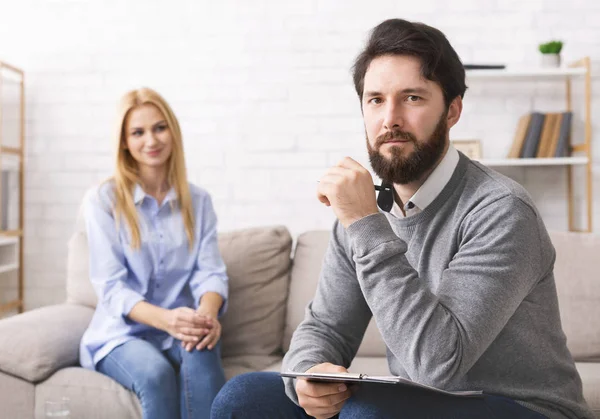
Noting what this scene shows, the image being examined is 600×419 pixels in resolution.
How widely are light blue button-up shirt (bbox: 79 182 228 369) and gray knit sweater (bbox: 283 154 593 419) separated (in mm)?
985

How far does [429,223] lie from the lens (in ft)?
4.93

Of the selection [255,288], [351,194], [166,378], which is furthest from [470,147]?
[351,194]

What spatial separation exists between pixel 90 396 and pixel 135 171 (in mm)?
782

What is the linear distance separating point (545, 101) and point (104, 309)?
2133mm

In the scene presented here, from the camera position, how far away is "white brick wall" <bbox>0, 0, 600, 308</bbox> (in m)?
3.39

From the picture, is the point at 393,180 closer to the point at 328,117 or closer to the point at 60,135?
the point at 328,117

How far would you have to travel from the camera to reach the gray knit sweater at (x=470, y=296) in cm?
129

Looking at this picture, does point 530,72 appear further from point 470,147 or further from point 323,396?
point 323,396

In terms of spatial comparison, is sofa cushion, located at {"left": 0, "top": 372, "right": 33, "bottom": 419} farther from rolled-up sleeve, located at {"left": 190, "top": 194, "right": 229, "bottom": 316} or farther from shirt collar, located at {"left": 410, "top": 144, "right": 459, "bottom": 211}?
shirt collar, located at {"left": 410, "top": 144, "right": 459, "bottom": 211}

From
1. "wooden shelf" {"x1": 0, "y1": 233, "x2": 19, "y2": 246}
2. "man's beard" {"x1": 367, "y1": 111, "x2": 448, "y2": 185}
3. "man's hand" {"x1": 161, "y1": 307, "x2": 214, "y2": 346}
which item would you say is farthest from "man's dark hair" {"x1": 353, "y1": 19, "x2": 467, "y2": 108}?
"wooden shelf" {"x1": 0, "y1": 233, "x2": 19, "y2": 246}

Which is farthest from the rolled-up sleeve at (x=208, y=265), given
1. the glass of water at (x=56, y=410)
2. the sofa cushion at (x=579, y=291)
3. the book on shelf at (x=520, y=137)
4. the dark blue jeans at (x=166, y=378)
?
the book on shelf at (x=520, y=137)

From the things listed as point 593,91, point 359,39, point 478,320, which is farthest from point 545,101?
point 478,320

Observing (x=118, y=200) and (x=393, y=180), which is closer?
(x=393, y=180)

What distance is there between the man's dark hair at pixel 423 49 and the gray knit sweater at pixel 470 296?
0.55 feet
